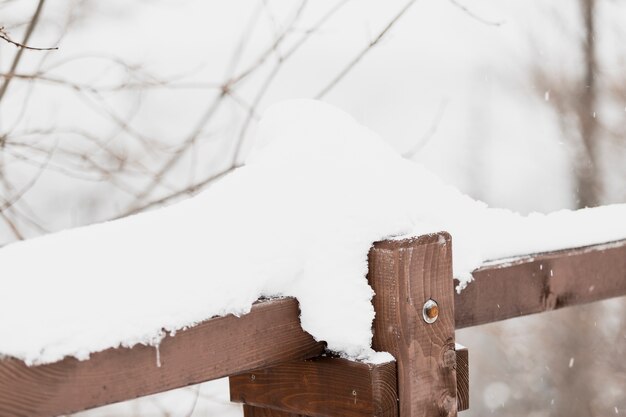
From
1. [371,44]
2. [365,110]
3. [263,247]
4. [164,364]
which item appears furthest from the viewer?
[365,110]

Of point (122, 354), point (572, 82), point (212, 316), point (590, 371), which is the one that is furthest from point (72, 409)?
point (572, 82)

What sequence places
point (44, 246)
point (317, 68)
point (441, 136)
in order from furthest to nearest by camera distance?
1. point (317, 68)
2. point (441, 136)
3. point (44, 246)

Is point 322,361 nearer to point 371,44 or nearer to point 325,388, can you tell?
point 325,388

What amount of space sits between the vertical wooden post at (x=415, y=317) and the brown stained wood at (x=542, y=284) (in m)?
0.16

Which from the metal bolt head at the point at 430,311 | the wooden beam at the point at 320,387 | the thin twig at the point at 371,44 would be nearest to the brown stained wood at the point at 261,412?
the wooden beam at the point at 320,387

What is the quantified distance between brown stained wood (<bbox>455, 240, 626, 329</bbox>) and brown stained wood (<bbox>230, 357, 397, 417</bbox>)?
0.90ft

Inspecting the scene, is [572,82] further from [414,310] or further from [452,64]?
A: [452,64]

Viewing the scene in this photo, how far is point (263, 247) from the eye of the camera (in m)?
1.36

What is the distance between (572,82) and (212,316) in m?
8.31

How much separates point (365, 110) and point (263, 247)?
17.9m

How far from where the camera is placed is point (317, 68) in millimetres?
21500

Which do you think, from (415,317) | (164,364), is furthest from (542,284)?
(164,364)

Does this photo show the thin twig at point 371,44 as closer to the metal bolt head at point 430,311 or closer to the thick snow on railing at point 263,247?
the thick snow on railing at point 263,247

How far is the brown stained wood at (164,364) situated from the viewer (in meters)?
1.08
